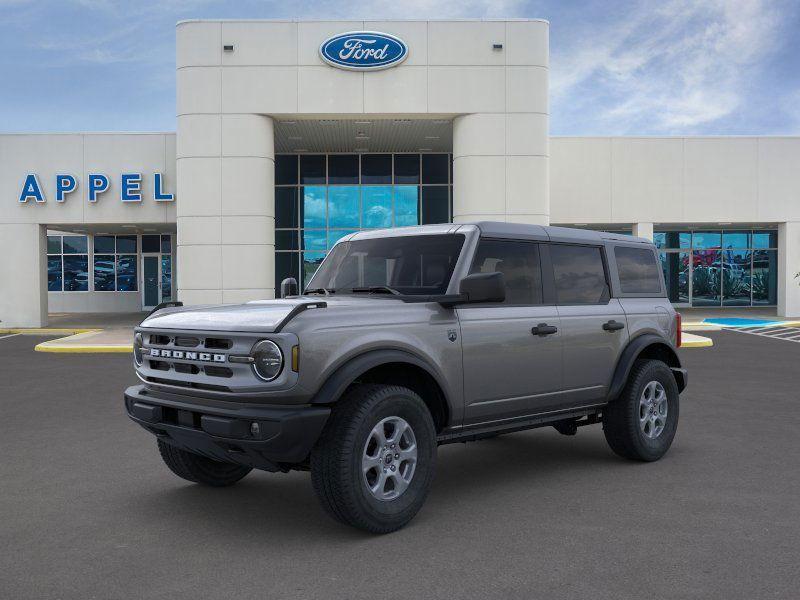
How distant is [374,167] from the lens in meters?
26.6

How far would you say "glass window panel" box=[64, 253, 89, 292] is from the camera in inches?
1328

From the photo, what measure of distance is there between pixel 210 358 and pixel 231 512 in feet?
4.10

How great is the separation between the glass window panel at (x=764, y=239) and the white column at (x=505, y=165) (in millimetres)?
18400

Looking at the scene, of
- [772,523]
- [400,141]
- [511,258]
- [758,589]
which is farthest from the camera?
[400,141]

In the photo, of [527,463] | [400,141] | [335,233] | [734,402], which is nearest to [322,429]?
[527,463]

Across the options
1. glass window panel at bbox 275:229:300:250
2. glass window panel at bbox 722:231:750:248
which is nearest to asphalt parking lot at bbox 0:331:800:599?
glass window panel at bbox 275:229:300:250

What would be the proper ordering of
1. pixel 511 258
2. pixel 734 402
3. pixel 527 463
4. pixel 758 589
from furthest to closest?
pixel 734 402 → pixel 527 463 → pixel 511 258 → pixel 758 589

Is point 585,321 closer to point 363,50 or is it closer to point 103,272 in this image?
point 363,50

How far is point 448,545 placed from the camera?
4426mm

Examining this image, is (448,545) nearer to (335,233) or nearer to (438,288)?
(438,288)

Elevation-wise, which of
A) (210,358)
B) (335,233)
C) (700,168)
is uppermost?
(700,168)

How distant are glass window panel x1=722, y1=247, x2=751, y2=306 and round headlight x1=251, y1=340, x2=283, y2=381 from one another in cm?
3305

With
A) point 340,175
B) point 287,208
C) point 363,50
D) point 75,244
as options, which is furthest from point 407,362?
point 75,244

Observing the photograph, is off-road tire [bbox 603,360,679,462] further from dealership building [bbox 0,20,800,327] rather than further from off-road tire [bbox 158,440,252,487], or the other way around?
dealership building [bbox 0,20,800,327]
